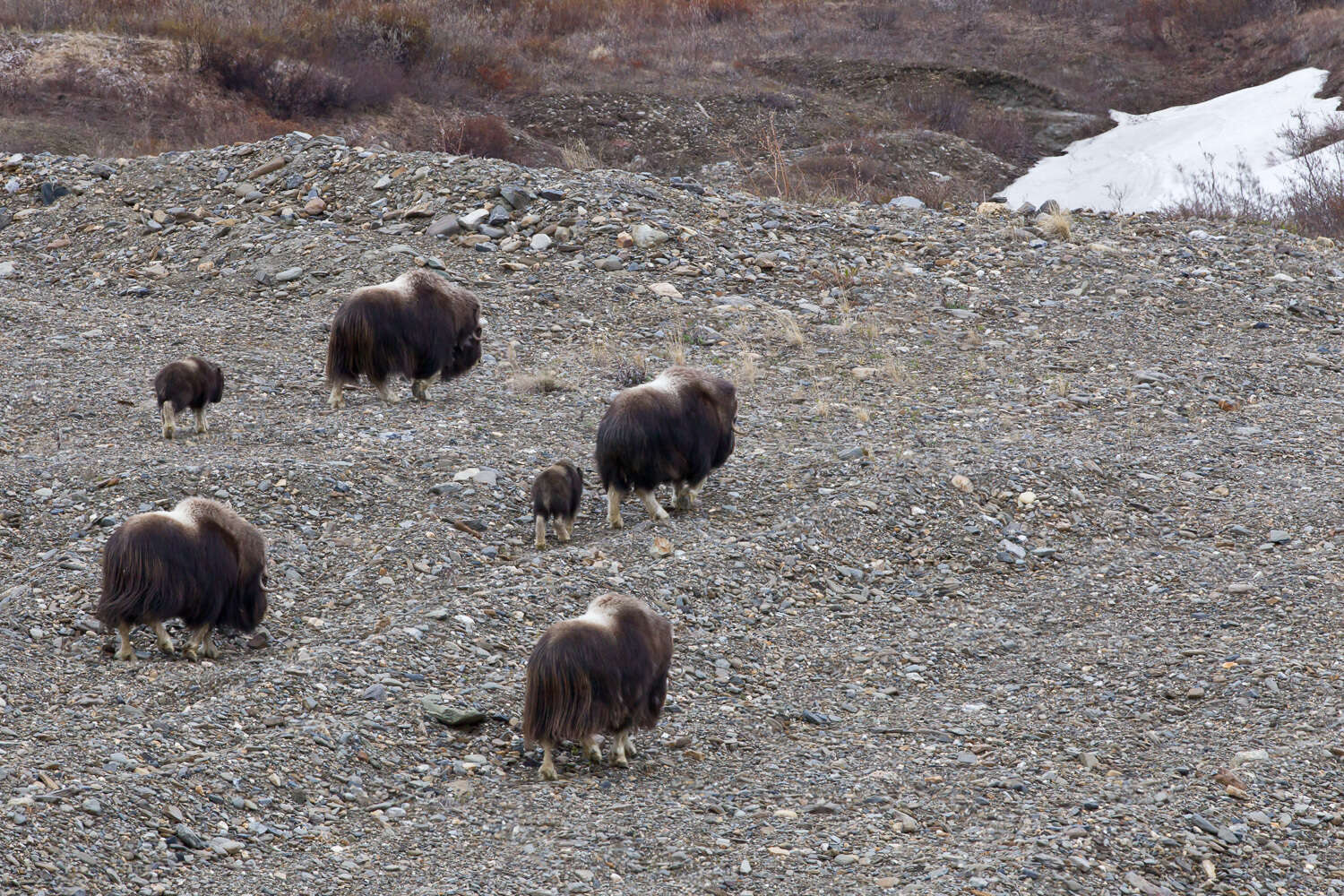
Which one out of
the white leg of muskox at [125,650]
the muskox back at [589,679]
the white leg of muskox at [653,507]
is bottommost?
the white leg of muskox at [125,650]

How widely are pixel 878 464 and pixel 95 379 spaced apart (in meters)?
6.66

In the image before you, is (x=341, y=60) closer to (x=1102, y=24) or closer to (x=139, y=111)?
(x=139, y=111)

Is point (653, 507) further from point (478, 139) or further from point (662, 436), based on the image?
point (478, 139)

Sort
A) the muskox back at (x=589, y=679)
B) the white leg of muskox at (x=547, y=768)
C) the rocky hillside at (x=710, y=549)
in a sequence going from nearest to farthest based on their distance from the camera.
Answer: the rocky hillside at (x=710, y=549) → the muskox back at (x=589, y=679) → the white leg of muskox at (x=547, y=768)

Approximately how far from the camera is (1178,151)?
30.1 metres

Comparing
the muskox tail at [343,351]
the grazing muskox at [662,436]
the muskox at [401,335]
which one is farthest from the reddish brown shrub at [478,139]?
the grazing muskox at [662,436]

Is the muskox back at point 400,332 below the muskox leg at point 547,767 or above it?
above

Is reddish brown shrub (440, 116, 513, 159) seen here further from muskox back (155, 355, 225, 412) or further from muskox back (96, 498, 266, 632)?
muskox back (96, 498, 266, 632)

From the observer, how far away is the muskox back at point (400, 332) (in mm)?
10297

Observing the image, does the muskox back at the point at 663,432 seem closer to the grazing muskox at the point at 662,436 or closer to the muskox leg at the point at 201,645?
the grazing muskox at the point at 662,436

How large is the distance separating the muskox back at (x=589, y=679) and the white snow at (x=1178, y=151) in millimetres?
22331

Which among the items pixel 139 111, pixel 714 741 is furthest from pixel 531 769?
pixel 139 111

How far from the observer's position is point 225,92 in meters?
24.8

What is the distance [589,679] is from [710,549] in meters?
2.65
